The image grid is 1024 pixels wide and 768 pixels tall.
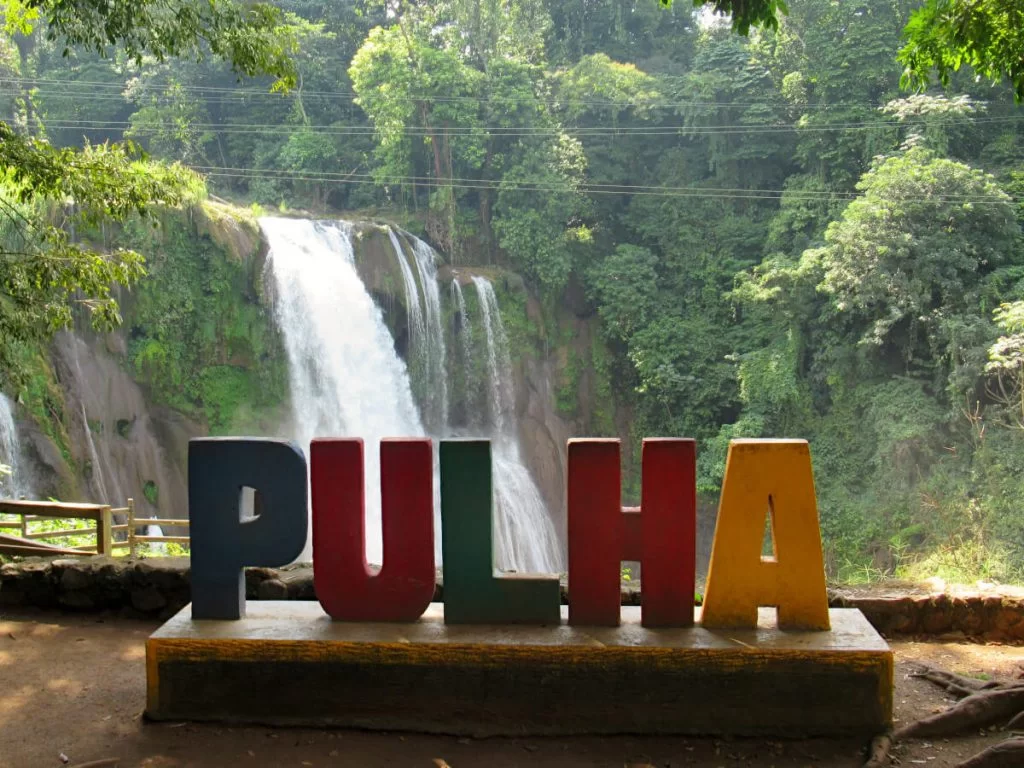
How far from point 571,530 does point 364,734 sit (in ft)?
4.70

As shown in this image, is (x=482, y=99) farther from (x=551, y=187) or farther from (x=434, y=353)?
(x=434, y=353)

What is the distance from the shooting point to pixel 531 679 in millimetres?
4395

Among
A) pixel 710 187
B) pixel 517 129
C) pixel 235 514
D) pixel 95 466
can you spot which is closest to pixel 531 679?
pixel 235 514

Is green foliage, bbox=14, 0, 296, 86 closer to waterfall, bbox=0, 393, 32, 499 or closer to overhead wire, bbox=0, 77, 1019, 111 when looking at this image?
waterfall, bbox=0, 393, 32, 499

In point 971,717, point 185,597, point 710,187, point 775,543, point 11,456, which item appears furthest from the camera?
point 710,187

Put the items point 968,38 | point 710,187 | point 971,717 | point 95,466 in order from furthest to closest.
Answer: point 710,187 < point 95,466 < point 968,38 < point 971,717

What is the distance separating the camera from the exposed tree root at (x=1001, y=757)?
3.89 meters

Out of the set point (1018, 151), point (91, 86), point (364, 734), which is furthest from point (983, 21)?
point (91, 86)

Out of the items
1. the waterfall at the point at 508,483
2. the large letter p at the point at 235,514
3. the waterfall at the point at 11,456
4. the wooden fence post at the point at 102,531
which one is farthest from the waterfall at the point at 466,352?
the large letter p at the point at 235,514

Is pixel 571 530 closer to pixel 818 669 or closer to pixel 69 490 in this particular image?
pixel 818 669

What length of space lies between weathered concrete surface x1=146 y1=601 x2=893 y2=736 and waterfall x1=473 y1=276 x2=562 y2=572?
43.2ft

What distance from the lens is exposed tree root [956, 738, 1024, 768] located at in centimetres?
389

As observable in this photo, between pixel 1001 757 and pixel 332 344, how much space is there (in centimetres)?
1754

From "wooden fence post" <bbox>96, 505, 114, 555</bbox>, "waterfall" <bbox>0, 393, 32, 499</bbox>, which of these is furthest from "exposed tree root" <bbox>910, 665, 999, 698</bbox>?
"waterfall" <bbox>0, 393, 32, 499</bbox>
